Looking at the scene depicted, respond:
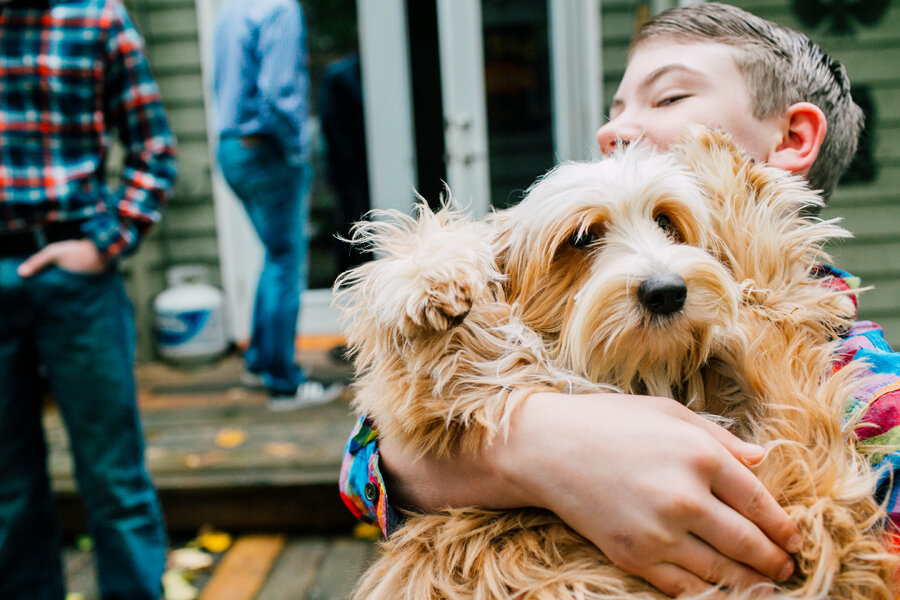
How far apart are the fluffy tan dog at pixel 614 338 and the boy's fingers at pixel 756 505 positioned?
0.02 metres

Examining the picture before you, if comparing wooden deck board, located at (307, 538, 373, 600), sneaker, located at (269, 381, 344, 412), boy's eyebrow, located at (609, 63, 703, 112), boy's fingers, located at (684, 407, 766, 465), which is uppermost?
boy's eyebrow, located at (609, 63, 703, 112)

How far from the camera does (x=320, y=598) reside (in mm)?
2641

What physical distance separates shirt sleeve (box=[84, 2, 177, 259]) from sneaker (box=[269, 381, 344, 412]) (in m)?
1.62

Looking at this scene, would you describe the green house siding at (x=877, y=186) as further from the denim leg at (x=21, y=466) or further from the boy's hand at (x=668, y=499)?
the denim leg at (x=21, y=466)

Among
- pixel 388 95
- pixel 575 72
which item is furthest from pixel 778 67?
pixel 388 95

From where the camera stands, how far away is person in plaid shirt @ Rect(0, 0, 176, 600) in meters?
2.14

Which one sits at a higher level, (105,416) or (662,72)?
(662,72)

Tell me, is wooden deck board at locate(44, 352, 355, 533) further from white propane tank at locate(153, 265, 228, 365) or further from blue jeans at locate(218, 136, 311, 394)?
white propane tank at locate(153, 265, 228, 365)

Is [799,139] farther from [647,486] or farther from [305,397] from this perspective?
[305,397]

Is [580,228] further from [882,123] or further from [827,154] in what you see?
[882,123]

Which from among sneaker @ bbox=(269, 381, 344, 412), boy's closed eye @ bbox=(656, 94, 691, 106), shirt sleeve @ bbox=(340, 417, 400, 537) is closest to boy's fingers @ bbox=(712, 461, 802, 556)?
shirt sleeve @ bbox=(340, 417, 400, 537)

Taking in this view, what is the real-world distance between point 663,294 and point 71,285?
6.37 feet

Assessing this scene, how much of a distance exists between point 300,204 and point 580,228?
10.1 feet

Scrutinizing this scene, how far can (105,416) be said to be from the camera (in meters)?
2.24
